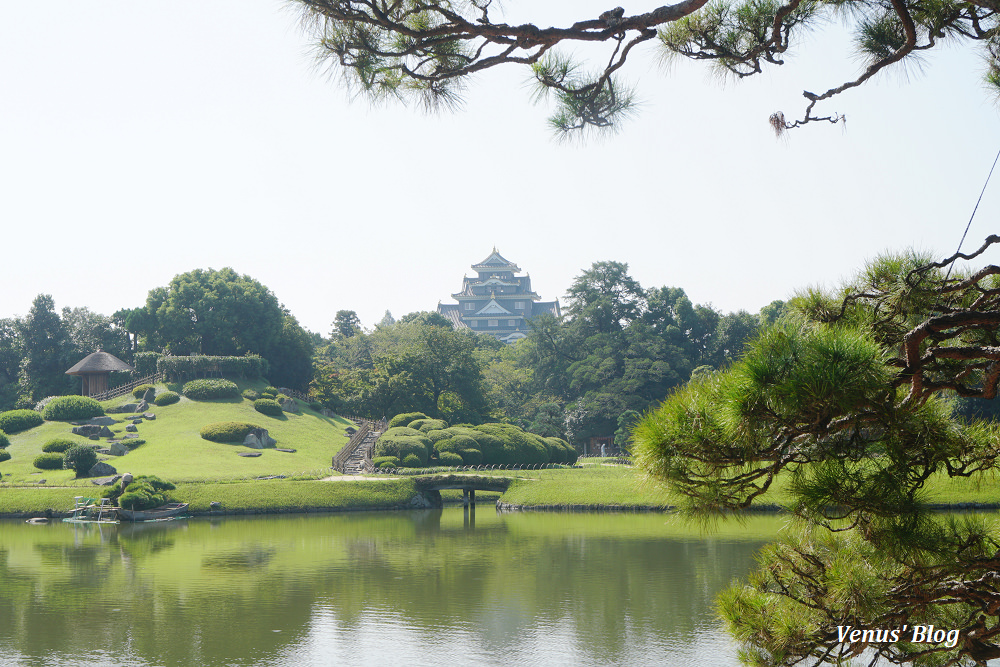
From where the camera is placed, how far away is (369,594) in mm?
15789

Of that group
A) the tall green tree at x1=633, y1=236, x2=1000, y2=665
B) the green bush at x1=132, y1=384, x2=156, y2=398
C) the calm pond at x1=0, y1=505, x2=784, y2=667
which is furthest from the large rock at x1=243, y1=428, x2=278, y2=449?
the tall green tree at x1=633, y1=236, x2=1000, y2=665

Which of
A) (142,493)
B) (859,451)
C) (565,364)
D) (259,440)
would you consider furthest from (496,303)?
(859,451)

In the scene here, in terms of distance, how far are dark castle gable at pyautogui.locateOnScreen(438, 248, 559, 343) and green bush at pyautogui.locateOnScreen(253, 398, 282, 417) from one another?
166 feet

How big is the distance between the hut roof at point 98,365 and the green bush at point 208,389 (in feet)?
15.1

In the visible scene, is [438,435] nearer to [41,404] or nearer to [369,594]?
[41,404]

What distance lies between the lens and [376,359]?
155 ft

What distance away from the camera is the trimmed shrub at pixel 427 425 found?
3801 cm

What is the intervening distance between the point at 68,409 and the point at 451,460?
17.2 m

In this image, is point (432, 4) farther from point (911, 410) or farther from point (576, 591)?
point (576, 591)

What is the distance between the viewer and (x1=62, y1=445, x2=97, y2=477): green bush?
Result: 30.8 meters

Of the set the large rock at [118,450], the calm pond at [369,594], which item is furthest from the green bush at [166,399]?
the calm pond at [369,594]

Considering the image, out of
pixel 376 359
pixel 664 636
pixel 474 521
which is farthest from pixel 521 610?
pixel 376 359

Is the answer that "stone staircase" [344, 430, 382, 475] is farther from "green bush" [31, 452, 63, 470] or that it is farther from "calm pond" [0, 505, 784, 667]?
"green bush" [31, 452, 63, 470]

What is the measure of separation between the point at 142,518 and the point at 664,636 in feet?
65.9
